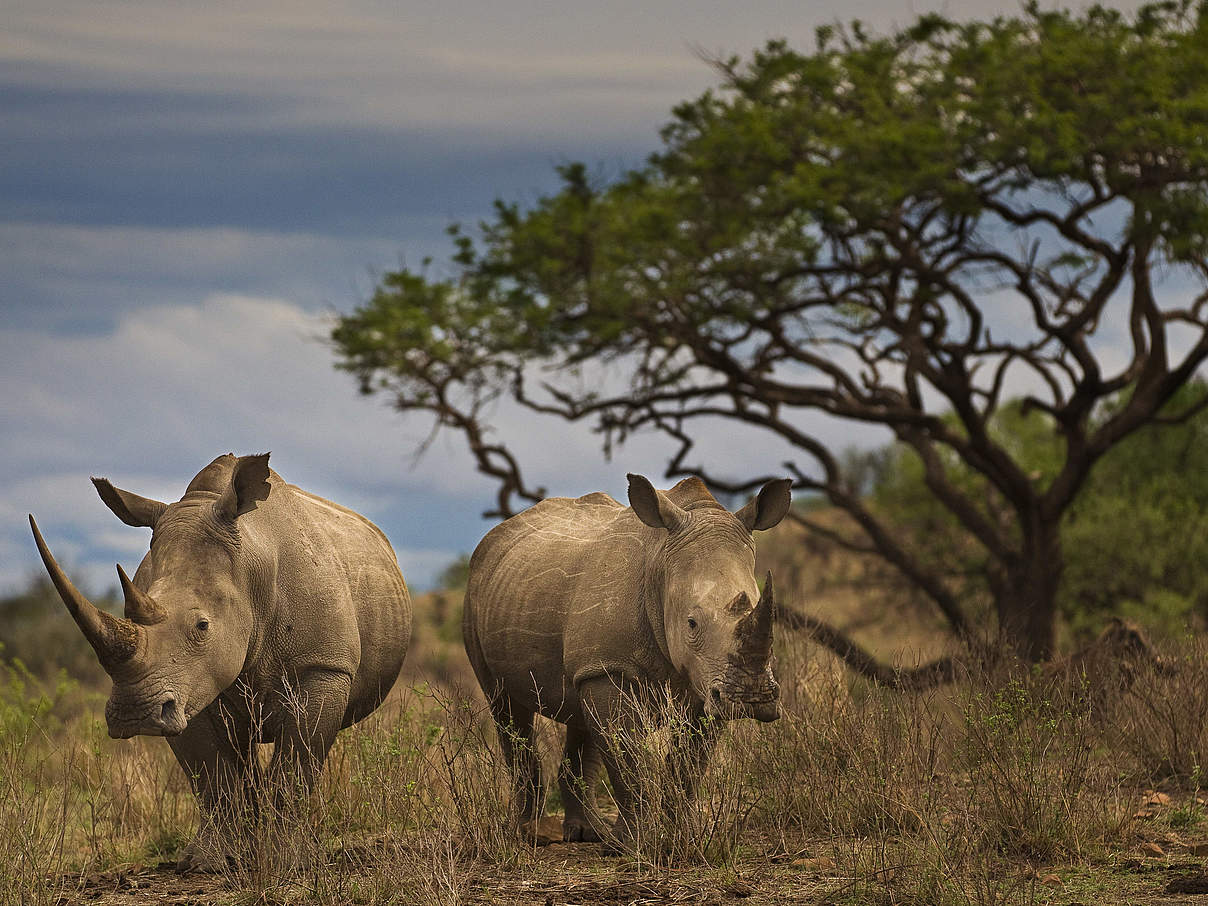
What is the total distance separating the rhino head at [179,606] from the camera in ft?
18.4

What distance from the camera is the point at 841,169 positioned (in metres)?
17.3

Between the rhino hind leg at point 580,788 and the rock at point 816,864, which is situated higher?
the rhino hind leg at point 580,788

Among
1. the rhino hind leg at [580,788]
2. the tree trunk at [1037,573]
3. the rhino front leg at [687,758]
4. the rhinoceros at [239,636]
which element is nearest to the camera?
the rhinoceros at [239,636]

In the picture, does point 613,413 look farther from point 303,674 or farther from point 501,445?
point 303,674

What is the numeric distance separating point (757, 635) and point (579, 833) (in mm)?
2148

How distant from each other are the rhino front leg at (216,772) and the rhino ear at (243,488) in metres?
0.93

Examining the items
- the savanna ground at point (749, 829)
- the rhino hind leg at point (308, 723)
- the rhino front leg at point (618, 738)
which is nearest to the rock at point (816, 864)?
the savanna ground at point (749, 829)

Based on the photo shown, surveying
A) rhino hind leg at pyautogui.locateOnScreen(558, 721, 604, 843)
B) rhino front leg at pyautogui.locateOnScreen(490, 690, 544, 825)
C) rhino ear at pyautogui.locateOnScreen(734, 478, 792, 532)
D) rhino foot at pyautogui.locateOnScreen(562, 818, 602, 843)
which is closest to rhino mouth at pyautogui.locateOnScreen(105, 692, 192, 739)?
rhino front leg at pyautogui.locateOnScreen(490, 690, 544, 825)

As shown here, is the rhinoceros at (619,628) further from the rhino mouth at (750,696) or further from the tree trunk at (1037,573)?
the tree trunk at (1037,573)

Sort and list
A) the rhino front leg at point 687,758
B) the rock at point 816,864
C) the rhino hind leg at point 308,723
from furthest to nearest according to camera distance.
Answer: the rhino hind leg at point 308,723 → the rock at point 816,864 → the rhino front leg at point 687,758

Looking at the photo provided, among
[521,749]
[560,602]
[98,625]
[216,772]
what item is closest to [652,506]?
[560,602]

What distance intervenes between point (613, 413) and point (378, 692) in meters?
13.9

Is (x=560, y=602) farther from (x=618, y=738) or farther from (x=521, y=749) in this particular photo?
(x=618, y=738)

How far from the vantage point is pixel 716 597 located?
608cm
